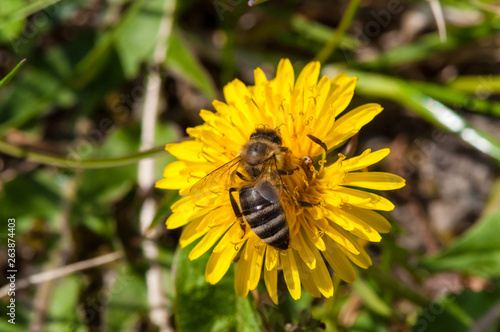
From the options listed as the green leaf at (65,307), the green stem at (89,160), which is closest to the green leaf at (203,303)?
the green stem at (89,160)

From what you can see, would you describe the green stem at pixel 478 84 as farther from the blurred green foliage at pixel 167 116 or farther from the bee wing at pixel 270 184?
the bee wing at pixel 270 184

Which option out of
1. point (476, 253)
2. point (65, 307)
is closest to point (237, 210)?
point (476, 253)

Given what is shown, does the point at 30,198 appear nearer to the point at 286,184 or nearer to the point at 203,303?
the point at 203,303

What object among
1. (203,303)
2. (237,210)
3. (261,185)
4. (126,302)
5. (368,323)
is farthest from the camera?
(126,302)

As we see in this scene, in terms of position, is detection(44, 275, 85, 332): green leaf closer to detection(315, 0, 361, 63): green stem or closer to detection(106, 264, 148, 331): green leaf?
Answer: detection(106, 264, 148, 331): green leaf

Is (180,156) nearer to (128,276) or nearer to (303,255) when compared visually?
(303,255)

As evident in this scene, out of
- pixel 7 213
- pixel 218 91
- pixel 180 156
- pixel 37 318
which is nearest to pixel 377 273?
pixel 180 156

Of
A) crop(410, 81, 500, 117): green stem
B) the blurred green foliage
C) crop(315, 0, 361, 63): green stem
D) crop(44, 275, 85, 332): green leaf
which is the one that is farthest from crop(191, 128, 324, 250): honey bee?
crop(44, 275, 85, 332): green leaf

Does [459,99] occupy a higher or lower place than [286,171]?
lower
